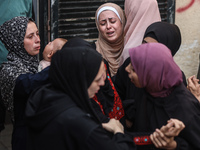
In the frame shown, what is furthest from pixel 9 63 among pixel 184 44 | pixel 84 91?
pixel 184 44

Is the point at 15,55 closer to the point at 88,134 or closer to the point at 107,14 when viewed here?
the point at 107,14

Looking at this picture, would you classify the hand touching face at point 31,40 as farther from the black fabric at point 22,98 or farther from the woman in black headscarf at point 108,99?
the woman in black headscarf at point 108,99

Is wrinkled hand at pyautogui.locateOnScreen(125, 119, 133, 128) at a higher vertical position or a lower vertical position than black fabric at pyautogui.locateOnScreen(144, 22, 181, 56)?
lower

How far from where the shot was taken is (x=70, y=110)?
1.73 metres

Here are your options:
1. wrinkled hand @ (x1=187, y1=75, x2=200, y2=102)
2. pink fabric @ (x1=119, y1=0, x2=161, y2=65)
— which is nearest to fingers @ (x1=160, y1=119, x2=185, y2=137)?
wrinkled hand @ (x1=187, y1=75, x2=200, y2=102)

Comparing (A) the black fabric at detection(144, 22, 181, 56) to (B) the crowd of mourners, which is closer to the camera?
(B) the crowd of mourners

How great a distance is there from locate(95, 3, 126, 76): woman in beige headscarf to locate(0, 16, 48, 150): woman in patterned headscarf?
919 millimetres

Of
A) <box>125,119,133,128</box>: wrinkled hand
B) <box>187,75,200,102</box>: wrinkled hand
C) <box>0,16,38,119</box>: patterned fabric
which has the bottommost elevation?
<box>125,119,133,128</box>: wrinkled hand

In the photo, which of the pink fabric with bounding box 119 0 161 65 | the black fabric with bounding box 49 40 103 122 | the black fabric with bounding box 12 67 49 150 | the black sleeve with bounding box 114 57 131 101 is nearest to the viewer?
the black fabric with bounding box 49 40 103 122

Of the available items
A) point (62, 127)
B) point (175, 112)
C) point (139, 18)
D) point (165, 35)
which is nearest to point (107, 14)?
point (139, 18)

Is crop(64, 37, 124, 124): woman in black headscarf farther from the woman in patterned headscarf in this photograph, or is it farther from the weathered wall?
the weathered wall

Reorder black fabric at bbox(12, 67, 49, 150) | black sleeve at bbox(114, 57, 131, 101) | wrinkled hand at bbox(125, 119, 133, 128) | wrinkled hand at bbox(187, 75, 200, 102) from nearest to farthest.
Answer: black fabric at bbox(12, 67, 49, 150), wrinkled hand at bbox(125, 119, 133, 128), wrinkled hand at bbox(187, 75, 200, 102), black sleeve at bbox(114, 57, 131, 101)

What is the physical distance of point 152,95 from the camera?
217 cm

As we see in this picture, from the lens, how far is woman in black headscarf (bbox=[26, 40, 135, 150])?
5.54ft
